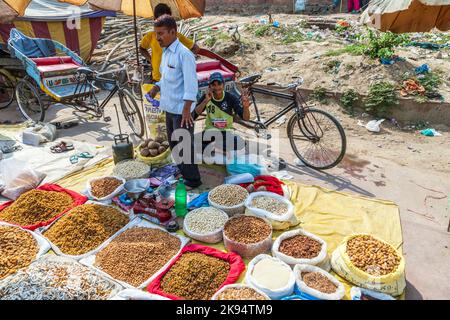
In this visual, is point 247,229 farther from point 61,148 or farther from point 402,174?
point 61,148

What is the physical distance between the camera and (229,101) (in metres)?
4.51

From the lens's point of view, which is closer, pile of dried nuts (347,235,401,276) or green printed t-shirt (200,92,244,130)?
pile of dried nuts (347,235,401,276)

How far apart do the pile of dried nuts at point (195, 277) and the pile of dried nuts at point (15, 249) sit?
1210 millimetres

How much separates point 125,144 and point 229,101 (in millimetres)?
1533

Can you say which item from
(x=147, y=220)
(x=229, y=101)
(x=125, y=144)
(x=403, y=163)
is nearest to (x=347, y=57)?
(x=403, y=163)

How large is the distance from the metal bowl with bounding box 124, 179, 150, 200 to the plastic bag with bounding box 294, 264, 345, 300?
1.93 metres

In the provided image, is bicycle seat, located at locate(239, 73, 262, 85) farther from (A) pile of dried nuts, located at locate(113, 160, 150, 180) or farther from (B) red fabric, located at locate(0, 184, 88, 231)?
(B) red fabric, located at locate(0, 184, 88, 231)

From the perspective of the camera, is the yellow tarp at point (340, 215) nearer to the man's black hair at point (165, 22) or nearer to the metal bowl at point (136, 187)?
the metal bowl at point (136, 187)

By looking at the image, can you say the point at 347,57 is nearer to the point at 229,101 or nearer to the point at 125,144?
the point at 229,101

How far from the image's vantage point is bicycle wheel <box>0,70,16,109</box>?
702 centimetres

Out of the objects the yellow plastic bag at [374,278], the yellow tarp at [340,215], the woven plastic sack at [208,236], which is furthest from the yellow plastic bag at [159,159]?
the yellow plastic bag at [374,278]

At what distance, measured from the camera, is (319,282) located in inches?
98.0

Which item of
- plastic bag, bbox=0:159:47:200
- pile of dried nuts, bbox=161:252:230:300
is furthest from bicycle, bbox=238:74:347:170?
plastic bag, bbox=0:159:47:200

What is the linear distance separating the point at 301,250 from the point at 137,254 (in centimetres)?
141
